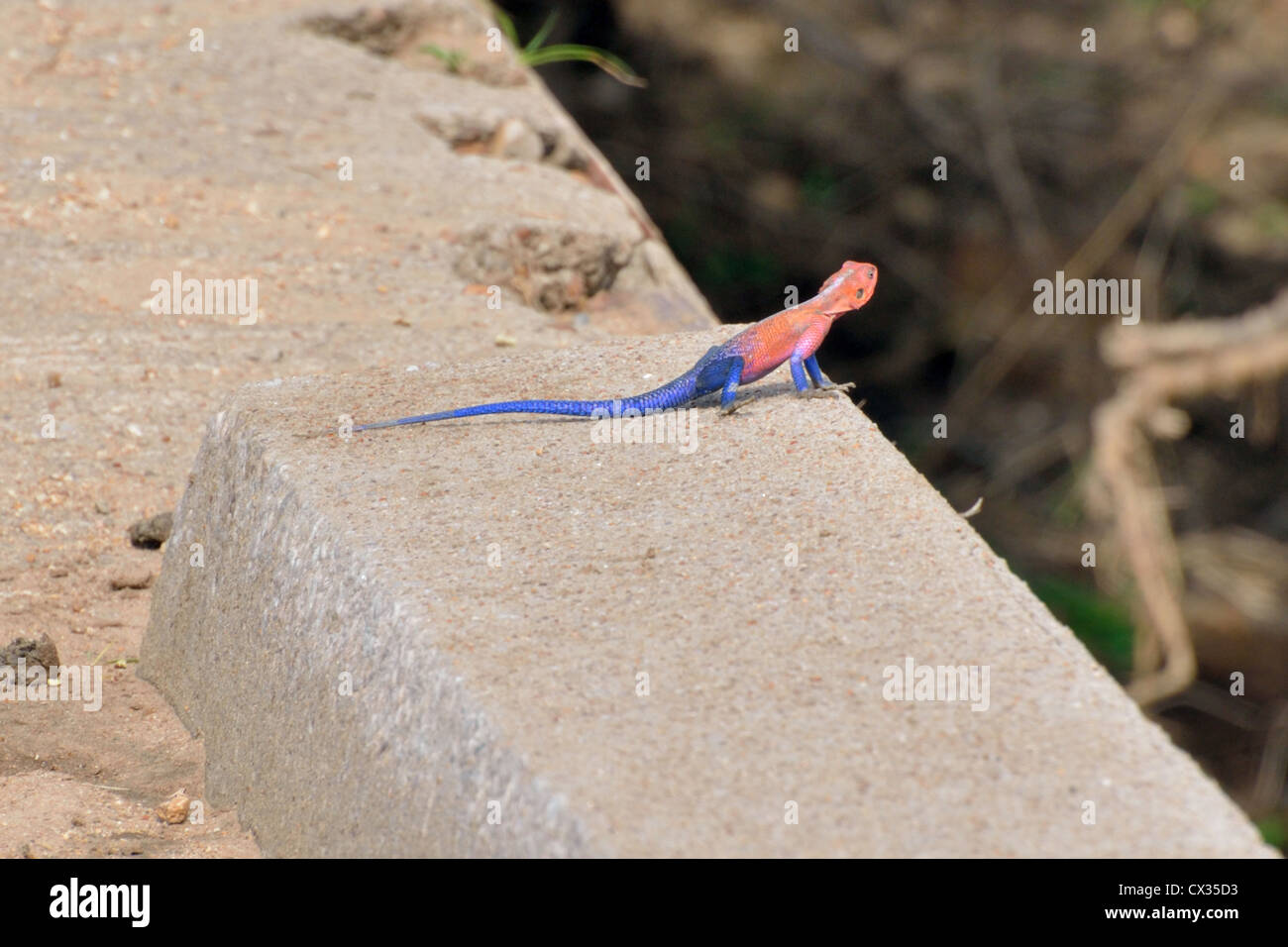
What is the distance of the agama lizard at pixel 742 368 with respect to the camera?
9.45ft

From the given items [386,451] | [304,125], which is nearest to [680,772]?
[386,451]

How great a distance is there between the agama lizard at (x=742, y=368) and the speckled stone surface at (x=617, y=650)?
0.05m

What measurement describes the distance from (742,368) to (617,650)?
944 millimetres

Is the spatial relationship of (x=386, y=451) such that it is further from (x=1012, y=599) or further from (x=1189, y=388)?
(x=1189, y=388)

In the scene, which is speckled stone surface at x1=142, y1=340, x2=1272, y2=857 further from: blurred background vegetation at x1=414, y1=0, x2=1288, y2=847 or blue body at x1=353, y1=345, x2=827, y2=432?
blurred background vegetation at x1=414, y1=0, x2=1288, y2=847

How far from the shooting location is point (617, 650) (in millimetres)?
2197

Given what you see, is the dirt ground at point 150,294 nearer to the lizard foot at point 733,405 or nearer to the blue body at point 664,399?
the blue body at point 664,399

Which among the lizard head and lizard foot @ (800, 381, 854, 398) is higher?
the lizard head

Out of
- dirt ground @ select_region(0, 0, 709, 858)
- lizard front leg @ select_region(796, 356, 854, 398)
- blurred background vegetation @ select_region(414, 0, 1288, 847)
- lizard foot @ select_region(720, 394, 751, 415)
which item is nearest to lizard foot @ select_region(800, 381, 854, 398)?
lizard front leg @ select_region(796, 356, 854, 398)

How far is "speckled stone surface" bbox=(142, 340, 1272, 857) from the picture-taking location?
1913 mm

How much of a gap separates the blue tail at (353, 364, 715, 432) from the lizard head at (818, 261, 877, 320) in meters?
0.38

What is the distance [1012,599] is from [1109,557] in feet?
13.6

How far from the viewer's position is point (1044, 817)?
6.22ft

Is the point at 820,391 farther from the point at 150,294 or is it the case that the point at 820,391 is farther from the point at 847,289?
the point at 150,294
